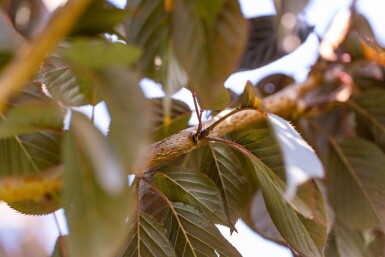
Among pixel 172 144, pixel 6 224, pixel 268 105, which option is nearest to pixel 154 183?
pixel 172 144

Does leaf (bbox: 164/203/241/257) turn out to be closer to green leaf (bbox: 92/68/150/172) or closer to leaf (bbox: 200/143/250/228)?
leaf (bbox: 200/143/250/228)

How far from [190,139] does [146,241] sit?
103 mm

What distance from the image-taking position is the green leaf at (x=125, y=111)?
23 cm

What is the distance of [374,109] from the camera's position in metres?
0.89

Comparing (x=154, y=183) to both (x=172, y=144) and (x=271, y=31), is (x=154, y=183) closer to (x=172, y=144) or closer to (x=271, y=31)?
(x=172, y=144)

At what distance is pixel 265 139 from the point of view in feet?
1.74

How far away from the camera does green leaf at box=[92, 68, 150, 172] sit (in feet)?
0.75

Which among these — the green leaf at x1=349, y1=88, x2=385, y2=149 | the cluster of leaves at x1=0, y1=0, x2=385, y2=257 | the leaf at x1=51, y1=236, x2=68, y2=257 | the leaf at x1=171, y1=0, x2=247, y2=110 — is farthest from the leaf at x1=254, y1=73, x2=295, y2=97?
the leaf at x1=171, y1=0, x2=247, y2=110

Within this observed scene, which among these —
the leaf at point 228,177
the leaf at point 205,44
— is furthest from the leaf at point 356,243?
the leaf at point 205,44

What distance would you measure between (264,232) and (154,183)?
11.5 inches

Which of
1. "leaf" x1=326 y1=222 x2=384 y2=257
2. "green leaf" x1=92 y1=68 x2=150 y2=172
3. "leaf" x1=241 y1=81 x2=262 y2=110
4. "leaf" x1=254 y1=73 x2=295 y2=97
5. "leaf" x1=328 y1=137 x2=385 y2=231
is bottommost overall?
"leaf" x1=326 y1=222 x2=384 y2=257

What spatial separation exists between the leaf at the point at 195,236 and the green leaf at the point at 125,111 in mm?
300

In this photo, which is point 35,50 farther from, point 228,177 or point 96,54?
point 228,177

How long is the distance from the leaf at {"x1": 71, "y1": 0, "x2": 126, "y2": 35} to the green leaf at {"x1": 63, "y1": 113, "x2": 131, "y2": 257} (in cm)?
5
